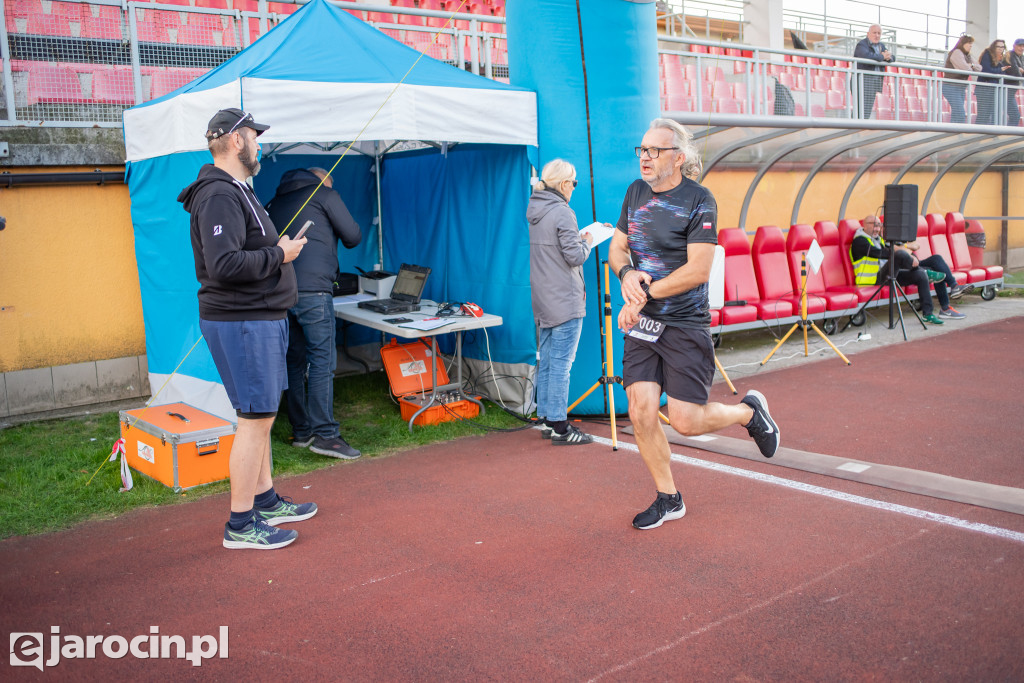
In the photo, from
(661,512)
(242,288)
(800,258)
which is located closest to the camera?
(242,288)

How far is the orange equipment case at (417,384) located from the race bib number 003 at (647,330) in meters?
2.84

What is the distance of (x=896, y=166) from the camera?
507 inches

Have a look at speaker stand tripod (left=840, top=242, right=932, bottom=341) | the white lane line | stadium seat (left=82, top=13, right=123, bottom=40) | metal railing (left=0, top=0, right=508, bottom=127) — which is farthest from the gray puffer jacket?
speaker stand tripod (left=840, top=242, right=932, bottom=341)

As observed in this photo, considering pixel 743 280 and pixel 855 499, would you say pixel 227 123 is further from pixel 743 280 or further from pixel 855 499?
pixel 743 280

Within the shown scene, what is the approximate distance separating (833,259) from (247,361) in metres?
9.34

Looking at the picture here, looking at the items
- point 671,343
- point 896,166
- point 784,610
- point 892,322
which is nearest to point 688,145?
point 671,343

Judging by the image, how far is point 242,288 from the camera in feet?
12.8

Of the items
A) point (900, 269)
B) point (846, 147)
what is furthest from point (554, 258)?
point (900, 269)

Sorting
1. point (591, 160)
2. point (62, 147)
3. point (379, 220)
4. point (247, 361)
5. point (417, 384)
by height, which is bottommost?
point (417, 384)

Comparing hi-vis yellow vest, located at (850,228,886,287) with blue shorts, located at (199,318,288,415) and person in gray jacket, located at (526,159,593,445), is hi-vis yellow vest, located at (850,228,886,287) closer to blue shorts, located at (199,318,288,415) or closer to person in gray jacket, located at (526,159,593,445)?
person in gray jacket, located at (526,159,593,445)

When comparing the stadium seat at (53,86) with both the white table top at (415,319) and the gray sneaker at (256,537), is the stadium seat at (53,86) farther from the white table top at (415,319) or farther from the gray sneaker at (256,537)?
the gray sneaker at (256,537)

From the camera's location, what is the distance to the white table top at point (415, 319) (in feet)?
20.2

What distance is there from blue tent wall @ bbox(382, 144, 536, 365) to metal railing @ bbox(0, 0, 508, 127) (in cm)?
213

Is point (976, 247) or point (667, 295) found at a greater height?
point (667, 295)
